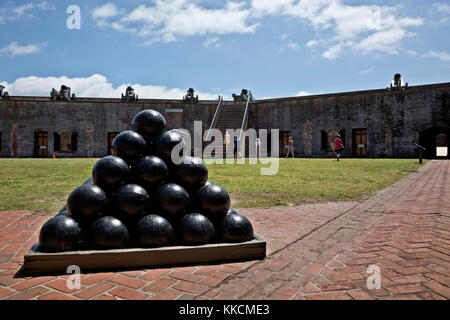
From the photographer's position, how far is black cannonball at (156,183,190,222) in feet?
10.2

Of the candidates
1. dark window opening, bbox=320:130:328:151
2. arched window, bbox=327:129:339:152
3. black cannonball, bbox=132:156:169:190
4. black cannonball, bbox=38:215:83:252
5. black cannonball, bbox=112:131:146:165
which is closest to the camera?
black cannonball, bbox=38:215:83:252

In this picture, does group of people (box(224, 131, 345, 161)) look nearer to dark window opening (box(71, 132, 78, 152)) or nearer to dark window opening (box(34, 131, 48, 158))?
dark window opening (box(71, 132, 78, 152))

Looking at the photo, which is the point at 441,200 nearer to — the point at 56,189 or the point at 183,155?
the point at 183,155

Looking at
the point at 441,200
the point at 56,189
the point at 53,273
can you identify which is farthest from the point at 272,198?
the point at 56,189

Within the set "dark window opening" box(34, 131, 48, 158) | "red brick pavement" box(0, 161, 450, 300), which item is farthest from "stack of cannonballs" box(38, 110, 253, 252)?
"dark window opening" box(34, 131, 48, 158)

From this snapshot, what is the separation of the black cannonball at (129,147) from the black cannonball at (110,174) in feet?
0.66

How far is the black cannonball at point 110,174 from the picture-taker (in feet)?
10.3

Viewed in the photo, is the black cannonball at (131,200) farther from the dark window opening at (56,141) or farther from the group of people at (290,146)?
the dark window opening at (56,141)

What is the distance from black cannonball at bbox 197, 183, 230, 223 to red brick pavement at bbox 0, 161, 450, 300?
1.88 feet

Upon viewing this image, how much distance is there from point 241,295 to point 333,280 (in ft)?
2.51

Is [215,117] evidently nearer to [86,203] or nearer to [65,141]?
[65,141]

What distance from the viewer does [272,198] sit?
6.41m

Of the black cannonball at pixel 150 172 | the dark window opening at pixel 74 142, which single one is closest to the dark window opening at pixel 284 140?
the dark window opening at pixel 74 142

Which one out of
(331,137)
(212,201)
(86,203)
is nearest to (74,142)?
(331,137)
